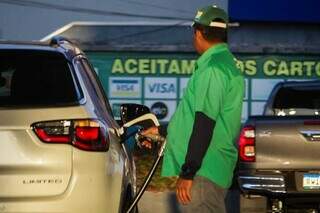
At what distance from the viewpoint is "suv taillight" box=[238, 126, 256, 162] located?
805cm

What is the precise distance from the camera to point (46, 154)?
15.9 feet

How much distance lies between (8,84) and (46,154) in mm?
768

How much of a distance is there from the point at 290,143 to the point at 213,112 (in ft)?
11.0

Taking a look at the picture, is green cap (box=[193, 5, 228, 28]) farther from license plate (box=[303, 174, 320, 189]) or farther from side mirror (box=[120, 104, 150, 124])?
license plate (box=[303, 174, 320, 189])

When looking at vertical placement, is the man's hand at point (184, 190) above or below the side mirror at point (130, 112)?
below

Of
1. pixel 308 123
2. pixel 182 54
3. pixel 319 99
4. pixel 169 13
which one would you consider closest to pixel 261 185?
pixel 308 123

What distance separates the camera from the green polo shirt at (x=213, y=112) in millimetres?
4672

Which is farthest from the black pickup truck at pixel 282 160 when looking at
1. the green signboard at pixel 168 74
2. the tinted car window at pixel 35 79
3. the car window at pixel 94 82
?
the green signboard at pixel 168 74

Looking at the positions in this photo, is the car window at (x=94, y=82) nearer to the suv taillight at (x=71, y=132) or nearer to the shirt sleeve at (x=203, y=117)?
the suv taillight at (x=71, y=132)

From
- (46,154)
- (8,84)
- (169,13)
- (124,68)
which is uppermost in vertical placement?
(169,13)

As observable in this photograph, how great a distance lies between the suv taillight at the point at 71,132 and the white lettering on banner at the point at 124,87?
19.4 meters

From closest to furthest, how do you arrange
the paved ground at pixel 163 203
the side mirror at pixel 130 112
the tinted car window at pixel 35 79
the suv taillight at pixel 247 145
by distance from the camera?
1. the tinted car window at pixel 35 79
2. the side mirror at pixel 130 112
3. the suv taillight at pixel 247 145
4. the paved ground at pixel 163 203

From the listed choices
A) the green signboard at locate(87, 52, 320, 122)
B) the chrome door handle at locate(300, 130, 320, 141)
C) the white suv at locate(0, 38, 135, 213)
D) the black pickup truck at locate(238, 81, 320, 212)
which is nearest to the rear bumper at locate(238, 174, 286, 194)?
the black pickup truck at locate(238, 81, 320, 212)

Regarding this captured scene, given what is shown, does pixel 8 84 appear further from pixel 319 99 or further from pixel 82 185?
pixel 319 99
